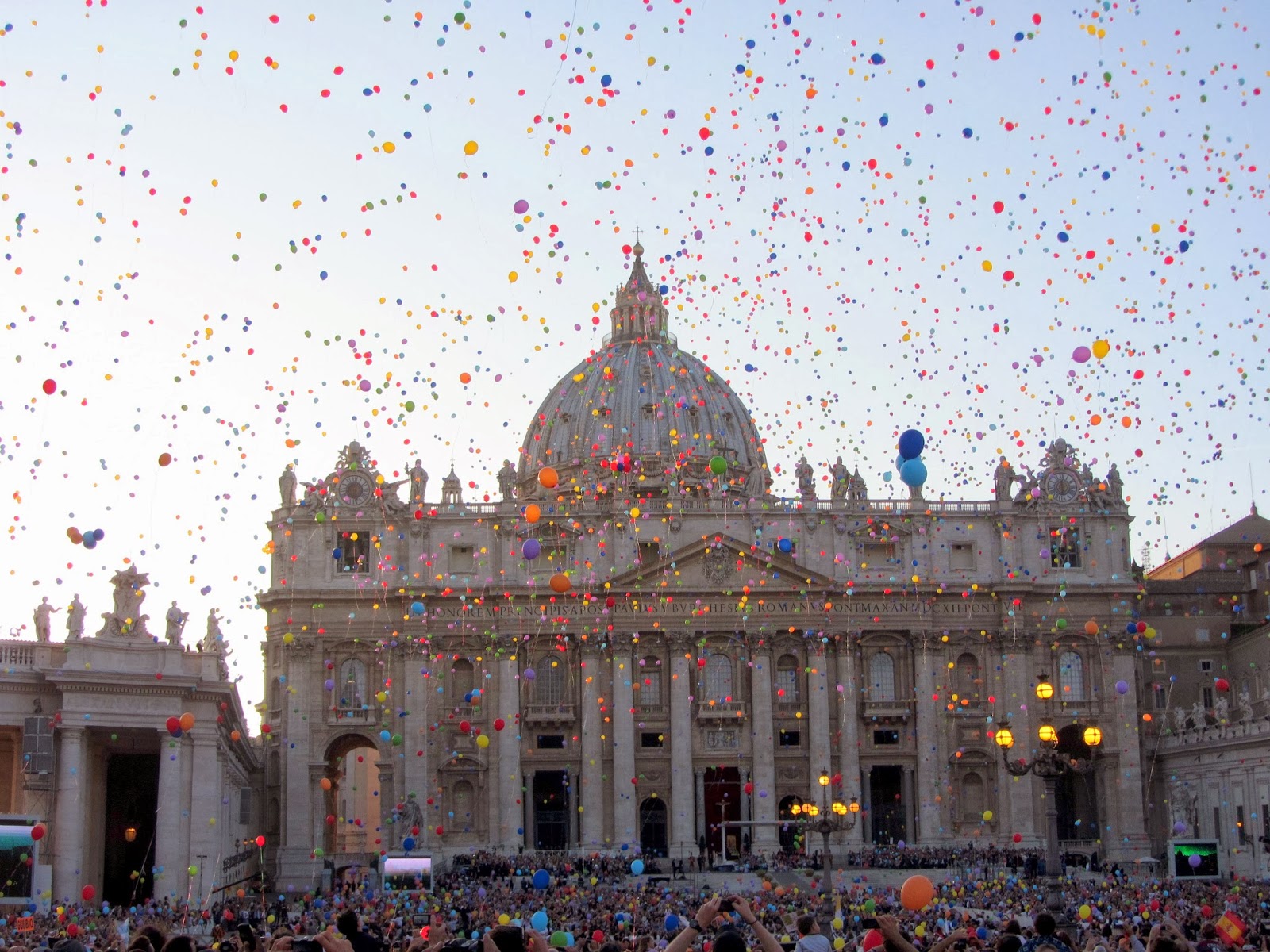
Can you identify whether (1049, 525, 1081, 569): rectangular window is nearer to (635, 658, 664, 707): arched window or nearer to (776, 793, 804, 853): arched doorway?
(776, 793, 804, 853): arched doorway

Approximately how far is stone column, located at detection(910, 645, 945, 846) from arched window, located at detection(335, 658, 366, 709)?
86.7ft

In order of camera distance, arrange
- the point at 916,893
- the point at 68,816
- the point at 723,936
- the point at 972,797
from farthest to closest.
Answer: the point at 972,797
the point at 68,816
the point at 916,893
the point at 723,936

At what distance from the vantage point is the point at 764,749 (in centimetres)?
8338

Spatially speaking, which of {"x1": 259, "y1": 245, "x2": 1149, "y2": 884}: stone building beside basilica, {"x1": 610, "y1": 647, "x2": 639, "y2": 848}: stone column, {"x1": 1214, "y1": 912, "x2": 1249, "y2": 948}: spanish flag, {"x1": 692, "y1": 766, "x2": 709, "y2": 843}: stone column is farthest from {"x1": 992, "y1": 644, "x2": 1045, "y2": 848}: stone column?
{"x1": 1214, "y1": 912, "x2": 1249, "y2": 948}: spanish flag

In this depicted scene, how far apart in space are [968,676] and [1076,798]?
9.13 m

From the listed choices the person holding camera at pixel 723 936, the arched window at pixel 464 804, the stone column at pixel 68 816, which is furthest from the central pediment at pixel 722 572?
the person holding camera at pixel 723 936

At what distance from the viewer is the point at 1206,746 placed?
78.1 m

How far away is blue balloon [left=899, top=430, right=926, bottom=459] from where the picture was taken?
32.8 metres

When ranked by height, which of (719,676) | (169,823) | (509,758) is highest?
(719,676)

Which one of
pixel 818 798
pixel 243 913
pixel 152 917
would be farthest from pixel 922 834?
pixel 152 917

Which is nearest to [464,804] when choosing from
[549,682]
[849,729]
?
[549,682]

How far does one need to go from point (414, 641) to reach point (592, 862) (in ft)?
51.6

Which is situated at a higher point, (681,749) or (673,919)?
(681,749)

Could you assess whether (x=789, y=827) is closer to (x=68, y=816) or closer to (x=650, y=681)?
(x=650, y=681)
